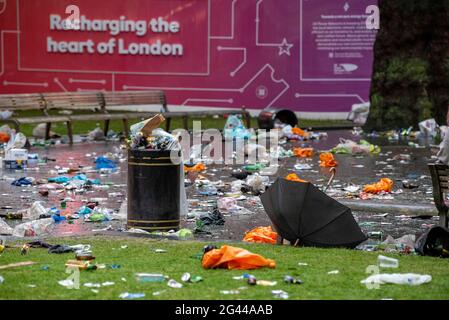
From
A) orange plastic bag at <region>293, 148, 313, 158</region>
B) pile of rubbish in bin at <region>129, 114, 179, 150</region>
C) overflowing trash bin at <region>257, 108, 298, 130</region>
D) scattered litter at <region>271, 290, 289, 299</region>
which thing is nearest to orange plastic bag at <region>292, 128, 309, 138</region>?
overflowing trash bin at <region>257, 108, 298, 130</region>

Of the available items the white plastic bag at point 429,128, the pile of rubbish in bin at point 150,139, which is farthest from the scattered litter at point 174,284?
the white plastic bag at point 429,128

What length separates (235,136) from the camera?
67.5 ft

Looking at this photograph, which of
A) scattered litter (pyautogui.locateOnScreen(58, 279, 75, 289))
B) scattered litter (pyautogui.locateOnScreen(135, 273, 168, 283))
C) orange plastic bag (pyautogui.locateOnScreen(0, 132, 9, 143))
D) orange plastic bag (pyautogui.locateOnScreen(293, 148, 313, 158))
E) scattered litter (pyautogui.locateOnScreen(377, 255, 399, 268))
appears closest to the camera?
scattered litter (pyautogui.locateOnScreen(58, 279, 75, 289))

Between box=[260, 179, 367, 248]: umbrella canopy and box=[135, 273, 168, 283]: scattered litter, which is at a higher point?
box=[260, 179, 367, 248]: umbrella canopy

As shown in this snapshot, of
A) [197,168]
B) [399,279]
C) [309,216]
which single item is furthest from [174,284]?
[197,168]

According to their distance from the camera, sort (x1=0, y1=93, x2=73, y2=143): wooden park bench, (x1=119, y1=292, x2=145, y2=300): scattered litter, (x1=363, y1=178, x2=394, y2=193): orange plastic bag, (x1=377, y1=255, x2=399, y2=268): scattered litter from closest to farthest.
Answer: (x1=119, y1=292, x2=145, y2=300): scattered litter → (x1=377, y1=255, x2=399, y2=268): scattered litter → (x1=363, y1=178, x2=394, y2=193): orange plastic bag → (x1=0, y1=93, x2=73, y2=143): wooden park bench

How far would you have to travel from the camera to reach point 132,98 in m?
23.2

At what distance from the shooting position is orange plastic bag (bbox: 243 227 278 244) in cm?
1012

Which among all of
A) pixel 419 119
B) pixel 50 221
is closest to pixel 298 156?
pixel 419 119

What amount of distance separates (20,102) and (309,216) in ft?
40.1

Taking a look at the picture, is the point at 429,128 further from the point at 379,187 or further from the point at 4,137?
the point at 379,187

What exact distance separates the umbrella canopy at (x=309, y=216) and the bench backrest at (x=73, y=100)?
1244cm

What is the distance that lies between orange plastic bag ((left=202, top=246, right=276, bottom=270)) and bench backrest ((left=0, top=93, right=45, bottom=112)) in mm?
12610

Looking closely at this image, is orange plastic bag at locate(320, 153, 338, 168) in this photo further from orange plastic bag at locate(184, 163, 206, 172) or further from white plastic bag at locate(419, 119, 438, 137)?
white plastic bag at locate(419, 119, 438, 137)
